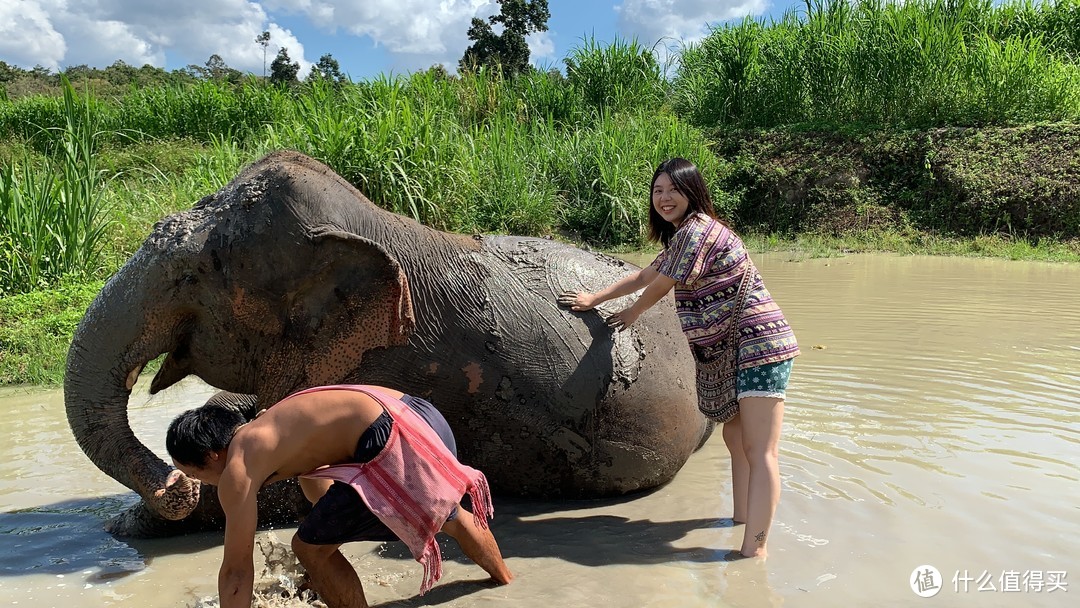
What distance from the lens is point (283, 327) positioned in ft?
11.0

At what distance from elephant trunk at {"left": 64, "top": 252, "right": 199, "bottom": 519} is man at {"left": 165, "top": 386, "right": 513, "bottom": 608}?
54 centimetres

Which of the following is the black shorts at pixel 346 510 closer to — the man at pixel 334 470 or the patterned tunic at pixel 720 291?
Answer: the man at pixel 334 470

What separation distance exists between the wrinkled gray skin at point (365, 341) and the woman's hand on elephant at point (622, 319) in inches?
1.5

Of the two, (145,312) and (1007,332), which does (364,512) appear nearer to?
(145,312)

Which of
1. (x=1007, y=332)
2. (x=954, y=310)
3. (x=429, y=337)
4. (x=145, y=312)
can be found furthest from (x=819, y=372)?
(x=145, y=312)

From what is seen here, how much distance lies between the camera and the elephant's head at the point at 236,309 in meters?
3.16

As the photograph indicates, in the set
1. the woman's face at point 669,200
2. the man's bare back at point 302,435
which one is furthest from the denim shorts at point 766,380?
the man's bare back at point 302,435

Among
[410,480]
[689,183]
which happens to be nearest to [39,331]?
[410,480]

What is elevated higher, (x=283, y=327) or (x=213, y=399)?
(x=283, y=327)

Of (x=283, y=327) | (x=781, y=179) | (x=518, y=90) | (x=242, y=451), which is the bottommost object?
(x=242, y=451)

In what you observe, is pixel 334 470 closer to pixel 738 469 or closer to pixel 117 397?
pixel 117 397

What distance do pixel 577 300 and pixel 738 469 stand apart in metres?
0.90

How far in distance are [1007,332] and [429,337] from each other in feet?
17.0

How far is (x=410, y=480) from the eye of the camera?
2.64 metres
